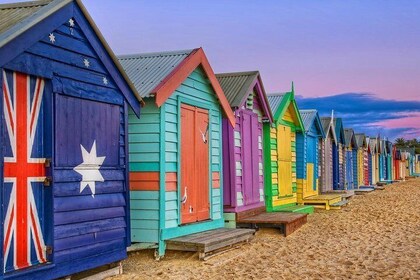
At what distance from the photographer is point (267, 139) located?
1574 centimetres

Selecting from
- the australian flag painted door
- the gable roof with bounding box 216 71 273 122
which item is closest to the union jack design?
the australian flag painted door

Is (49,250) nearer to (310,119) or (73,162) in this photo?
(73,162)

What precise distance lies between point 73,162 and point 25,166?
35.5 inches

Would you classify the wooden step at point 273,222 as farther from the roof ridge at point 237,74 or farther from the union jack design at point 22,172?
the union jack design at point 22,172

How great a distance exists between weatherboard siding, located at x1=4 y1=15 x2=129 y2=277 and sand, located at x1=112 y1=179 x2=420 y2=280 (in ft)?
2.95

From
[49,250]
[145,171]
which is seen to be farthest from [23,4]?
[145,171]

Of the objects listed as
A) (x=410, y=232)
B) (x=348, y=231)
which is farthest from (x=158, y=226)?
(x=410, y=232)

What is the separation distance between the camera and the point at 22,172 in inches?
243

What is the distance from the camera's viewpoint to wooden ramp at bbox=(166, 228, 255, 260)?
9.34 metres

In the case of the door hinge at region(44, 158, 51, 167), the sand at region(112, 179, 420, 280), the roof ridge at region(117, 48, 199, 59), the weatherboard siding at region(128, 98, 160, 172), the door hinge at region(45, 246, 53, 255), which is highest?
the roof ridge at region(117, 48, 199, 59)

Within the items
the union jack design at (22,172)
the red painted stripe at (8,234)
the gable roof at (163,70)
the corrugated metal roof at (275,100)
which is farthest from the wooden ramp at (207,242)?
the corrugated metal roof at (275,100)

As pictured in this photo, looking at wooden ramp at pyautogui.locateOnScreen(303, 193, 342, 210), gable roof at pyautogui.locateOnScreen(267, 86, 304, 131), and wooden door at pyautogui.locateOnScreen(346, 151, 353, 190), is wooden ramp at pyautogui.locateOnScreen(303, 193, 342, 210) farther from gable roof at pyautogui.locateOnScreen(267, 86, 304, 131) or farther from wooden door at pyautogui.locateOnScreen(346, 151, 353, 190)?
wooden door at pyautogui.locateOnScreen(346, 151, 353, 190)

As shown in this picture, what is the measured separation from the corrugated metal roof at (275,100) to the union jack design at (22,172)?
10886 millimetres

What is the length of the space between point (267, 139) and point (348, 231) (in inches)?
137
